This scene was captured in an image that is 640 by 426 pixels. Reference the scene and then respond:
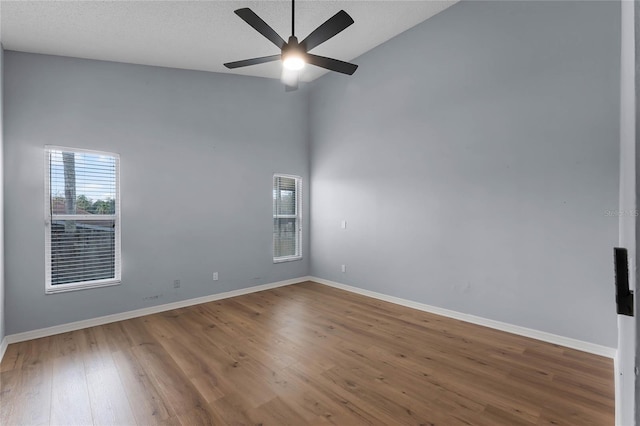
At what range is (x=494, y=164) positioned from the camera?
11.5 ft

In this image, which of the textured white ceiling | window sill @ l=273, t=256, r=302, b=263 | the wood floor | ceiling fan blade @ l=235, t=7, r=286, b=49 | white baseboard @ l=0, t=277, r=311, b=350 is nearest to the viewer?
the wood floor

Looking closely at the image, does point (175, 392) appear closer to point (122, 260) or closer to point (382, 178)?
point (122, 260)

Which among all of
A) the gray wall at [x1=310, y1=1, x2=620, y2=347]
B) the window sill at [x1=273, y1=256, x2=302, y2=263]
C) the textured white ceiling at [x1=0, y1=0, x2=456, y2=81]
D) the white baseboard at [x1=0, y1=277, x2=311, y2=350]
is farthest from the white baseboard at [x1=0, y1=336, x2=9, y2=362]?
the gray wall at [x1=310, y1=1, x2=620, y2=347]

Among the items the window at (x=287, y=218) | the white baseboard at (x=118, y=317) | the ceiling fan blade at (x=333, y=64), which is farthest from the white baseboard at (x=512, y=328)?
the ceiling fan blade at (x=333, y=64)

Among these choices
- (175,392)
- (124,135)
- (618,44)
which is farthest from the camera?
(124,135)

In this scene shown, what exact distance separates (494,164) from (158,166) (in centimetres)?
436

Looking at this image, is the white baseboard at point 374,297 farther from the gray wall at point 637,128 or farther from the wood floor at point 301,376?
the gray wall at point 637,128

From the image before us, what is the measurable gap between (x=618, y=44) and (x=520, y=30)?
90 centimetres

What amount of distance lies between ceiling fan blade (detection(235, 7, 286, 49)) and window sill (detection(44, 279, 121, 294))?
137 inches

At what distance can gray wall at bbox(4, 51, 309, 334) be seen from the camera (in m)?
3.28

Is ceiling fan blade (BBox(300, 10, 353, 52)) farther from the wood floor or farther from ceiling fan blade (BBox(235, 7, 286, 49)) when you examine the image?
the wood floor

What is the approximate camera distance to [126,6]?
2.75 m

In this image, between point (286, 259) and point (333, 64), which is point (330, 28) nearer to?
point (333, 64)

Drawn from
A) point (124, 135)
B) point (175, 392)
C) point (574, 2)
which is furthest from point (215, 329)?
point (574, 2)
